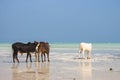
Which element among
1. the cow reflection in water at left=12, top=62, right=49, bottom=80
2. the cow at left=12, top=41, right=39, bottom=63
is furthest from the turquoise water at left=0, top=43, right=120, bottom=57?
the cow reflection in water at left=12, top=62, right=49, bottom=80

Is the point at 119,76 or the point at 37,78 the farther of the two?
the point at 119,76

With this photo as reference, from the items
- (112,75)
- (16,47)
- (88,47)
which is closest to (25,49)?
(16,47)

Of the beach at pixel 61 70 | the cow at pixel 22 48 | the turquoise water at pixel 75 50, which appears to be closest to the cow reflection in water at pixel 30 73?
the beach at pixel 61 70

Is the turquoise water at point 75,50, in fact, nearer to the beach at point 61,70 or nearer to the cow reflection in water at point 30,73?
the beach at point 61,70

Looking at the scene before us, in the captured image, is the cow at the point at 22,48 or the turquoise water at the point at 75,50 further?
the turquoise water at the point at 75,50

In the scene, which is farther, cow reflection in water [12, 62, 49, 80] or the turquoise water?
the turquoise water

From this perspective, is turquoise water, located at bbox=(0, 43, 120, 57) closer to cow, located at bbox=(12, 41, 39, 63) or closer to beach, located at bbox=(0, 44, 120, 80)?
cow, located at bbox=(12, 41, 39, 63)

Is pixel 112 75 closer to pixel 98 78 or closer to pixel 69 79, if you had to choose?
pixel 98 78

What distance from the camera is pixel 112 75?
51.1ft

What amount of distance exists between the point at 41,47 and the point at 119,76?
33.1ft

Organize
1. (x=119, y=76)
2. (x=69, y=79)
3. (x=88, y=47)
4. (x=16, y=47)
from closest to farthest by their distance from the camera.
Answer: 1. (x=69, y=79)
2. (x=119, y=76)
3. (x=16, y=47)
4. (x=88, y=47)

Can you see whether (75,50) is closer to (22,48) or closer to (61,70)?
(22,48)

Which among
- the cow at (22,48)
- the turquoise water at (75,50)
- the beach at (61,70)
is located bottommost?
the turquoise water at (75,50)

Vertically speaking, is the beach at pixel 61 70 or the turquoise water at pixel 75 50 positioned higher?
the beach at pixel 61 70
